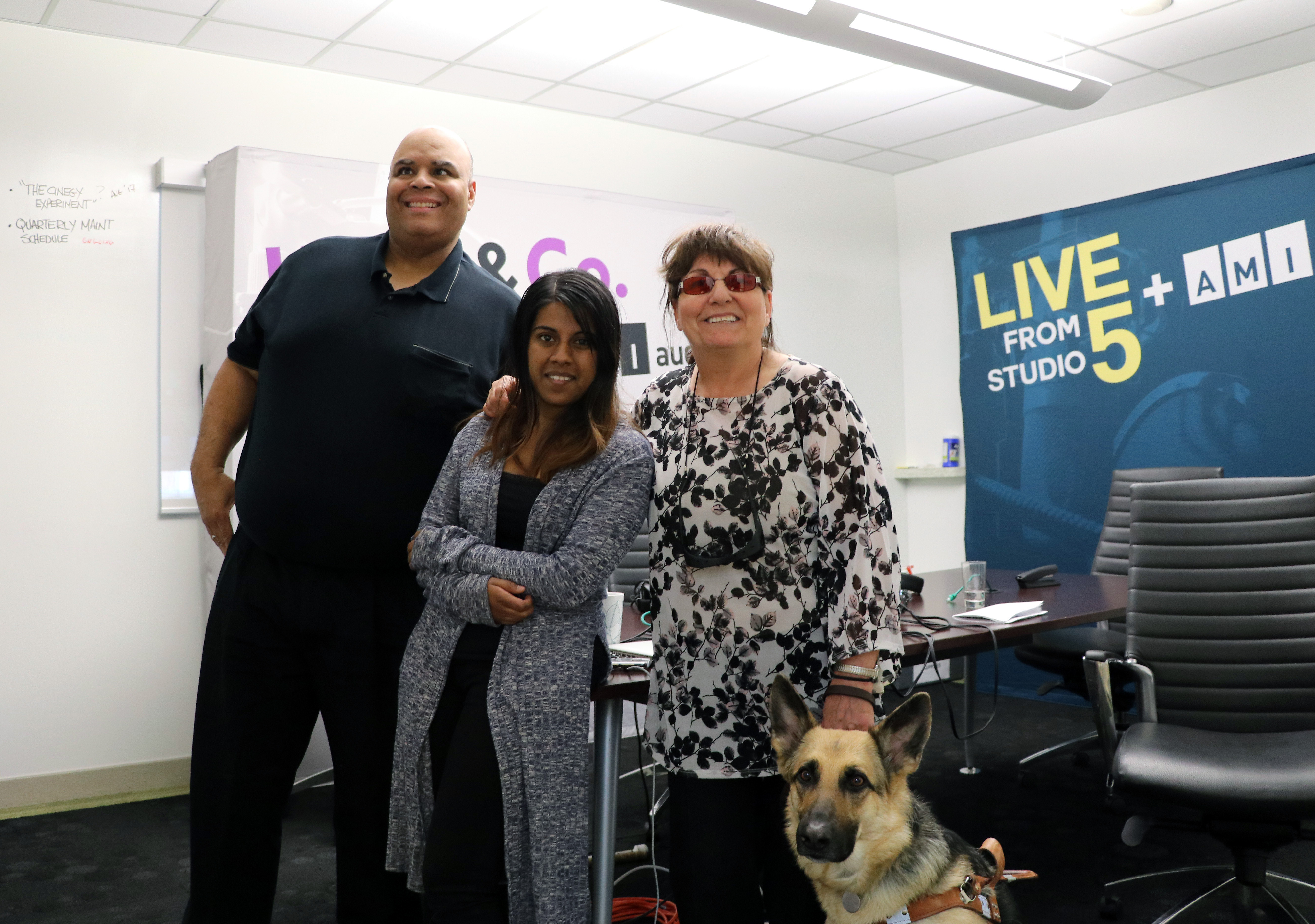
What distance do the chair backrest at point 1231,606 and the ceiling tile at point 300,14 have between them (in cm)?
320

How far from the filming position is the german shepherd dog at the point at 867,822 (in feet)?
5.13

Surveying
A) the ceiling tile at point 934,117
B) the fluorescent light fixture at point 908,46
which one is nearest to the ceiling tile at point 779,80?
the fluorescent light fixture at point 908,46

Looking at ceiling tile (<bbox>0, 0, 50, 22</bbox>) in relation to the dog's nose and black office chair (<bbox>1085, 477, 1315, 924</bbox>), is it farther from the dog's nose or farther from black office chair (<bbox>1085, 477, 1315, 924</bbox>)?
black office chair (<bbox>1085, 477, 1315, 924</bbox>)

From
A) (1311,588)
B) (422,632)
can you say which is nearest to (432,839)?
(422,632)

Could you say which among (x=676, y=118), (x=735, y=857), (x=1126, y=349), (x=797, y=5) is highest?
(x=676, y=118)

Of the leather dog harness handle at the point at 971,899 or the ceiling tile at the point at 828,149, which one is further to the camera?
the ceiling tile at the point at 828,149

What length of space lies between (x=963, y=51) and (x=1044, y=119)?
5.82 ft

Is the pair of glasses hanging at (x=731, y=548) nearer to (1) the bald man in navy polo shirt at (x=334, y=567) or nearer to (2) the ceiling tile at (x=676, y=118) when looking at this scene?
(1) the bald man in navy polo shirt at (x=334, y=567)

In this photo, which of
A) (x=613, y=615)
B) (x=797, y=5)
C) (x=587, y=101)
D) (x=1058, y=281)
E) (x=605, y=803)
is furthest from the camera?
(x=1058, y=281)

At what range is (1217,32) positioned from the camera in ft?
13.7

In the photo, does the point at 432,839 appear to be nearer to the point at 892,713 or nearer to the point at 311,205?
the point at 892,713

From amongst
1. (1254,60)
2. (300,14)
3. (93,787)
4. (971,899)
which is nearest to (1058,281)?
(1254,60)

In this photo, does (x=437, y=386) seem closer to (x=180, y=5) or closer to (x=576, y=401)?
(x=576, y=401)

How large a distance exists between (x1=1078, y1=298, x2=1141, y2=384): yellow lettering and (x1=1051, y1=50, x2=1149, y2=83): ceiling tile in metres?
0.93
